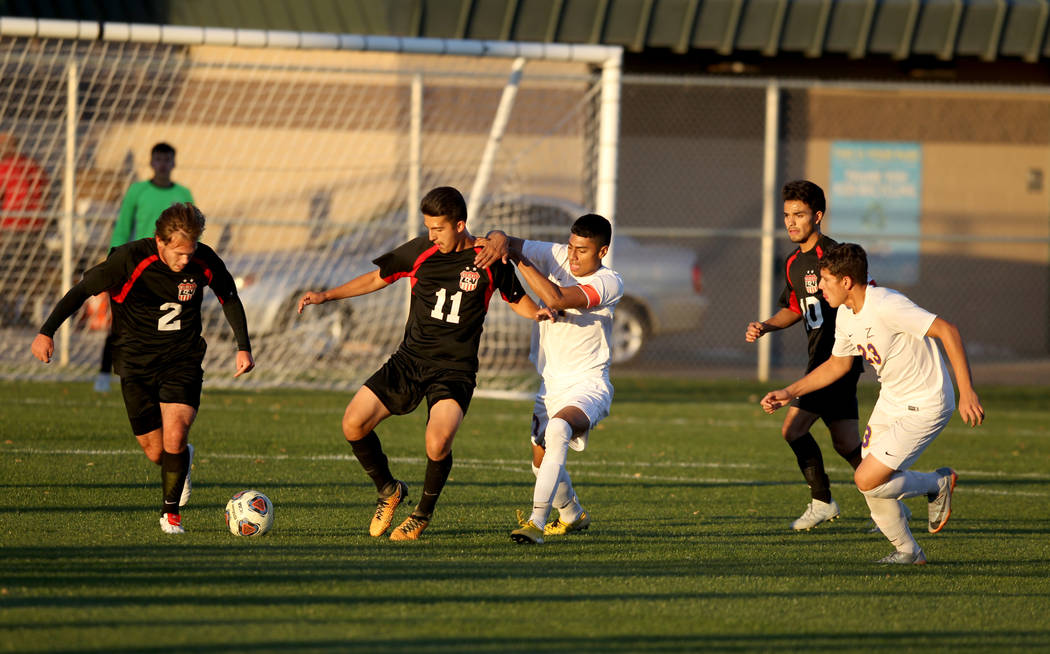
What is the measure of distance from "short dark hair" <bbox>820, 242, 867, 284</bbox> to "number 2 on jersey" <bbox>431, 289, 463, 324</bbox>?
1.76m

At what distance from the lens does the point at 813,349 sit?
721cm

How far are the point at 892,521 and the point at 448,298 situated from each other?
234 cm

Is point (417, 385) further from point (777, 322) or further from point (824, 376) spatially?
point (777, 322)

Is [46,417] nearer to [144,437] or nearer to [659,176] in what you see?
[144,437]

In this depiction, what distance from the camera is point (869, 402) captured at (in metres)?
13.5

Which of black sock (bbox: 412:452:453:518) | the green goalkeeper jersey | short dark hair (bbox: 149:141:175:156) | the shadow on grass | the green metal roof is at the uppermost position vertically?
the green metal roof

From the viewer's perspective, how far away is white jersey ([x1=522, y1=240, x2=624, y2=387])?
6.44 metres

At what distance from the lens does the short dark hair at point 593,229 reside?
6.38 meters

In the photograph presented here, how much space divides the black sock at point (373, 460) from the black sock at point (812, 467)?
7.47 ft

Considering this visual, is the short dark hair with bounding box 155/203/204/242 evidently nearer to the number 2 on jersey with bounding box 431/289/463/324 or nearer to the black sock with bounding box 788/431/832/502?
the number 2 on jersey with bounding box 431/289/463/324

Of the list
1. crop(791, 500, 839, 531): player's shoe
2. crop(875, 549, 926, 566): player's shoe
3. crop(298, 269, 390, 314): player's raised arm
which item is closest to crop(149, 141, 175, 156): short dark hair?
crop(298, 269, 390, 314): player's raised arm

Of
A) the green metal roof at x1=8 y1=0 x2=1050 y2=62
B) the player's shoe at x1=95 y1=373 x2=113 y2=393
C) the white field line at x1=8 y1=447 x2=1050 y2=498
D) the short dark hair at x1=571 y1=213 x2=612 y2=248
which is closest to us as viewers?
the short dark hair at x1=571 y1=213 x2=612 y2=248

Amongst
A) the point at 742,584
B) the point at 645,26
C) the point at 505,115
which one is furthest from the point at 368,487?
the point at 645,26

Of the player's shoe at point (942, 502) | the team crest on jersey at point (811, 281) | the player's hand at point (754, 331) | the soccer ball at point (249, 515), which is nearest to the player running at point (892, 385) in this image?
the player's shoe at point (942, 502)
